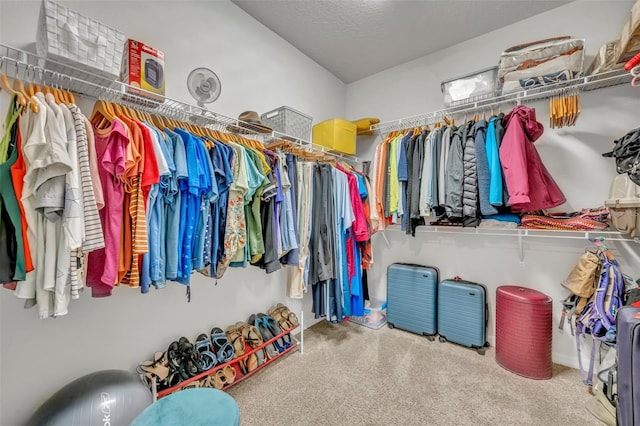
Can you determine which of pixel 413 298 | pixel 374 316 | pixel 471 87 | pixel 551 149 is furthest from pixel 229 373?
pixel 551 149

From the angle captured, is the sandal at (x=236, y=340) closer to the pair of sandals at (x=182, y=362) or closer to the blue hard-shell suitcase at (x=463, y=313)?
the pair of sandals at (x=182, y=362)

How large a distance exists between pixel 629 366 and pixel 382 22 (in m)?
2.73

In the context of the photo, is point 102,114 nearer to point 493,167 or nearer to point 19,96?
point 19,96

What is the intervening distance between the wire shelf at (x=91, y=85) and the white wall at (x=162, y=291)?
12 cm

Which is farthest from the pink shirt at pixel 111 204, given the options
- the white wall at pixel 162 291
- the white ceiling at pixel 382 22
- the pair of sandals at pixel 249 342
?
the white ceiling at pixel 382 22

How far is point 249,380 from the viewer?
1856 mm

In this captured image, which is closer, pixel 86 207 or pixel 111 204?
pixel 86 207

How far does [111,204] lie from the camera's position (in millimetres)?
1117

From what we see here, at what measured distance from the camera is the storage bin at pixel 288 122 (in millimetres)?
2125

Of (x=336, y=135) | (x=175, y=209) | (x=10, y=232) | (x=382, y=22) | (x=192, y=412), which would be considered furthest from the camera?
(x=336, y=135)

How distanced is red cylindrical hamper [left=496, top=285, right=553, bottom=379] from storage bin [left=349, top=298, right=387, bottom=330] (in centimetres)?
109

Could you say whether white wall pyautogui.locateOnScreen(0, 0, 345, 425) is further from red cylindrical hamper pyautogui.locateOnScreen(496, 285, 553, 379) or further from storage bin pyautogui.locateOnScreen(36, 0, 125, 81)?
red cylindrical hamper pyautogui.locateOnScreen(496, 285, 553, 379)

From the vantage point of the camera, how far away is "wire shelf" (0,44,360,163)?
1086 millimetres

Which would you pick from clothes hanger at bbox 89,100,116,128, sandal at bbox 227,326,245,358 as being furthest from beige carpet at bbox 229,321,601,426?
clothes hanger at bbox 89,100,116,128
